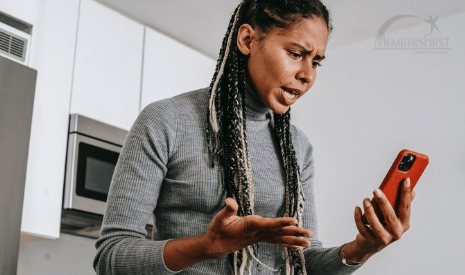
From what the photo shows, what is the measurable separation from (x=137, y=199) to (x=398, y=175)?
466 millimetres

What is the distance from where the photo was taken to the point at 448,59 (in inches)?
108

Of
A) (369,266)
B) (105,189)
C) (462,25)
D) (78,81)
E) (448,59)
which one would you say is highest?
(462,25)

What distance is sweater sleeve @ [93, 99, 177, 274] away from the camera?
83 cm

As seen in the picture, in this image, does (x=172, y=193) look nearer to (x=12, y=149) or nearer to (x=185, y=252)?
(x=185, y=252)

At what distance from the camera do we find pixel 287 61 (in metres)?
1.01

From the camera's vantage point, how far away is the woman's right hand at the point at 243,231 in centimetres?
72

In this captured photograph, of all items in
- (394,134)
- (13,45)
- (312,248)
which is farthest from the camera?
(394,134)

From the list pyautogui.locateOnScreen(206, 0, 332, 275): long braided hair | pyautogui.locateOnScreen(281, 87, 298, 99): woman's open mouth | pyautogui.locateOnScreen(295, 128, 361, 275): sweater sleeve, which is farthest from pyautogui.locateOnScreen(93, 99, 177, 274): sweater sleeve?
pyautogui.locateOnScreen(295, 128, 361, 275): sweater sleeve

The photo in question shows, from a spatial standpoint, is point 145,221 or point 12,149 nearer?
point 145,221

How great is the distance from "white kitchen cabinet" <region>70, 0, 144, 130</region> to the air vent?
296mm

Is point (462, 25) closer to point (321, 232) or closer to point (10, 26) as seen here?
point (321, 232)

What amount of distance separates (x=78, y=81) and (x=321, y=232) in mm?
1537

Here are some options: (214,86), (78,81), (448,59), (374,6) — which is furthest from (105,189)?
(448,59)

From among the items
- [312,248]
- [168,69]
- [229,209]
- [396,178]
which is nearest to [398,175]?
[396,178]
